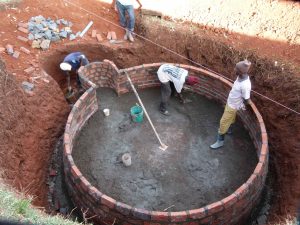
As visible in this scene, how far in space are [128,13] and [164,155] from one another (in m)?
3.17

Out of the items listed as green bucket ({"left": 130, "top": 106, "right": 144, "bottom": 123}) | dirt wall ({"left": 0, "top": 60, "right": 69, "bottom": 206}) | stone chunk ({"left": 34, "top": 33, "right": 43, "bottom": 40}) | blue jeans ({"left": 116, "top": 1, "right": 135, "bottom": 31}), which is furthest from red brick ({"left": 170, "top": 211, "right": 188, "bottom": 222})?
stone chunk ({"left": 34, "top": 33, "right": 43, "bottom": 40})

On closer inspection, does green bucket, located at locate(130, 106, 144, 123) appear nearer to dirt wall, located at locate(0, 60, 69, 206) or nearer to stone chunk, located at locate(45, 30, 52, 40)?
dirt wall, located at locate(0, 60, 69, 206)

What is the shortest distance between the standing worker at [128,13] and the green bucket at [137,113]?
1708 millimetres

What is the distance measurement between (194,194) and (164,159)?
906 mm

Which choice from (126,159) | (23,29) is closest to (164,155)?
(126,159)

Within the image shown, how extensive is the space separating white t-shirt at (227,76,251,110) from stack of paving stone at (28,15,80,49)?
383 centimetres

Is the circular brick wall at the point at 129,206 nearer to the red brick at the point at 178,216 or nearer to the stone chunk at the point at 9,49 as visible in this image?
the red brick at the point at 178,216

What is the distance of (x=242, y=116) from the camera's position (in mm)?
7609

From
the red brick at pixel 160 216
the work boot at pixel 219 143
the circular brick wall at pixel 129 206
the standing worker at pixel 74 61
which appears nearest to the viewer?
the red brick at pixel 160 216

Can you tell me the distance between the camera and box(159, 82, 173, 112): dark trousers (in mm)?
7604

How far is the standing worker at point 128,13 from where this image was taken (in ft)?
26.8

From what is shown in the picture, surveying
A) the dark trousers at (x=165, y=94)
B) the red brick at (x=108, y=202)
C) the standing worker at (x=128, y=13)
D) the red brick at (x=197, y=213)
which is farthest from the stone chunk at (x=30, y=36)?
the red brick at (x=197, y=213)

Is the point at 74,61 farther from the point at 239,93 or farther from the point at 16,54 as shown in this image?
the point at 239,93

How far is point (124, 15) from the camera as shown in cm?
848
